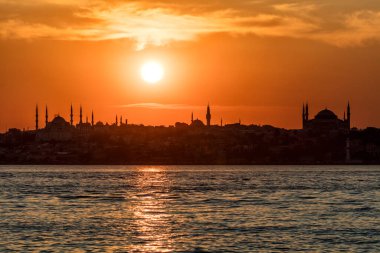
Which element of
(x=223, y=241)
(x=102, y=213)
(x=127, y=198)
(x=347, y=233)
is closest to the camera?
(x=223, y=241)

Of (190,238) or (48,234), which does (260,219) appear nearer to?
(190,238)

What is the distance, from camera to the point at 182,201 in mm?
81000

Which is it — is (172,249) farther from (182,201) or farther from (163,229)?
(182,201)

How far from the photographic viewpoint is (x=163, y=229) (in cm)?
5259

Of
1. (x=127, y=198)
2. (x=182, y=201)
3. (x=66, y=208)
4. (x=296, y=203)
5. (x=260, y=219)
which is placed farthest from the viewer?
(x=127, y=198)

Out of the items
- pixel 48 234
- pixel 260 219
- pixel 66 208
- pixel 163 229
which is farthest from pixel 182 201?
pixel 48 234

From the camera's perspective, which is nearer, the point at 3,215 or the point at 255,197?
the point at 3,215

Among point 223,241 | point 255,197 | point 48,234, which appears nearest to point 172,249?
point 223,241

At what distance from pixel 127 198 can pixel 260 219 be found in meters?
30.9

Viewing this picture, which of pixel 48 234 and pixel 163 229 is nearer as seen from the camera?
pixel 48 234

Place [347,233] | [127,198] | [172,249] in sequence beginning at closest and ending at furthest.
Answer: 1. [172,249]
2. [347,233]
3. [127,198]

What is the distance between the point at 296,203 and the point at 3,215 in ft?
92.5

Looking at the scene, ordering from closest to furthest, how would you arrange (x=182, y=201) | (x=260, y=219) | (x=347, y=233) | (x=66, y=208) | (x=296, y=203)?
(x=347, y=233), (x=260, y=219), (x=66, y=208), (x=296, y=203), (x=182, y=201)

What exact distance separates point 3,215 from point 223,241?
22560mm
